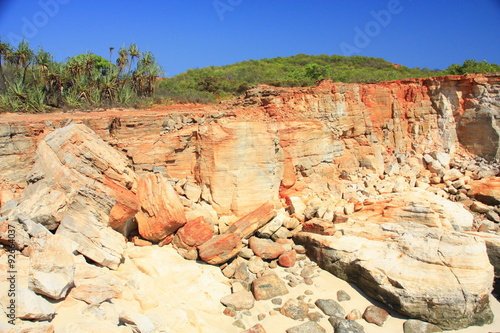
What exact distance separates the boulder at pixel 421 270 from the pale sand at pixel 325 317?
0.50 ft

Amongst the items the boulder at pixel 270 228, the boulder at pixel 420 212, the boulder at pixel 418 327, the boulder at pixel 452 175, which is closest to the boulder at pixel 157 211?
the boulder at pixel 270 228

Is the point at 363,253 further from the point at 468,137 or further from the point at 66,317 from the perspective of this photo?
the point at 468,137

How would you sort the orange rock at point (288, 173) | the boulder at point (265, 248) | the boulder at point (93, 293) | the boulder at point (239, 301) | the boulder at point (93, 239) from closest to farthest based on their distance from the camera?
the boulder at point (93, 293)
the boulder at point (93, 239)
the boulder at point (239, 301)
the boulder at point (265, 248)
the orange rock at point (288, 173)

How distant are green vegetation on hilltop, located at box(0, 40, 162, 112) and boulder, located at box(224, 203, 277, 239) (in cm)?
737

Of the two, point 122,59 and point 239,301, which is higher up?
point 122,59

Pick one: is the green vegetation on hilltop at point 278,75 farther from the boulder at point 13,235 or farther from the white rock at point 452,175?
the boulder at point 13,235

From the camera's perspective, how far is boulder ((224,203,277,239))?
8.53m

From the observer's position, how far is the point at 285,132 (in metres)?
10.8

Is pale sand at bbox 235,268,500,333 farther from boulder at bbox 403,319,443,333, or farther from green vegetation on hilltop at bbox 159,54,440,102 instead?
green vegetation on hilltop at bbox 159,54,440,102

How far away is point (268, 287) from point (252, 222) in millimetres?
1987

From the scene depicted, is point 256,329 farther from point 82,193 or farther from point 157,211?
point 82,193

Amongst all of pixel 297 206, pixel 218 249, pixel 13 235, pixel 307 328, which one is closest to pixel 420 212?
pixel 297 206

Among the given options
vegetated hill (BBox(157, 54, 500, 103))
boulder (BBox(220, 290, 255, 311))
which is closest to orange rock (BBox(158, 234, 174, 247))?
boulder (BBox(220, 290, 255, 311))

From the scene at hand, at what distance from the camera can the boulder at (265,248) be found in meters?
8.25
